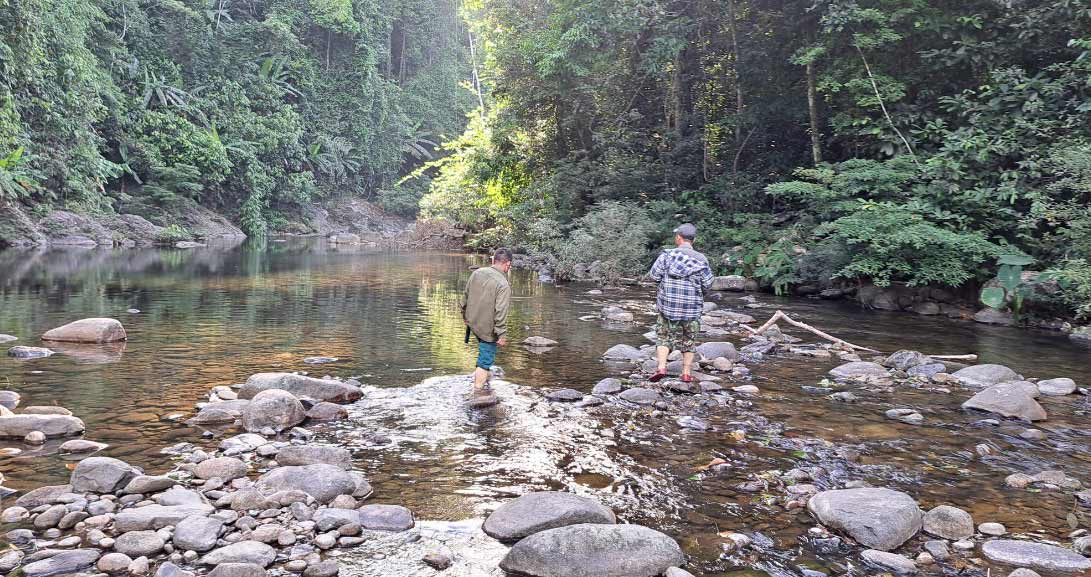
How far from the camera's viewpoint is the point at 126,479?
4812 mm

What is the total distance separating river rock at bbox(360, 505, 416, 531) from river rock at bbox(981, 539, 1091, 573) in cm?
343

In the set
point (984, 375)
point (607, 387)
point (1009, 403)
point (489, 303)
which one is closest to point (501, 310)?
point (489, 303)

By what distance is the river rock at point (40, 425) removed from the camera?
5.78 meters

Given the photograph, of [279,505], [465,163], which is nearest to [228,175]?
[465,163]

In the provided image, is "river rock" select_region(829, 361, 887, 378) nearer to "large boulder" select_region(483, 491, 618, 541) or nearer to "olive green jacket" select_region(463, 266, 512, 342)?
"olive green jacket" select_region(463, 266, 512, 342)

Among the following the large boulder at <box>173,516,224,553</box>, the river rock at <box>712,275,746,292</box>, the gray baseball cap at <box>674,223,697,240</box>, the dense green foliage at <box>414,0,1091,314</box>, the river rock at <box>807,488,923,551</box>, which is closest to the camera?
the large boulder at <box>173,516,224,553</box>

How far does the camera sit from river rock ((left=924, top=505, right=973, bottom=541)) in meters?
4.48

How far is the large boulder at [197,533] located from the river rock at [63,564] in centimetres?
40

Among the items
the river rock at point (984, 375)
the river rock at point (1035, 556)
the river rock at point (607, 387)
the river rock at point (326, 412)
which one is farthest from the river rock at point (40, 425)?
the river rock at point (984, 375)

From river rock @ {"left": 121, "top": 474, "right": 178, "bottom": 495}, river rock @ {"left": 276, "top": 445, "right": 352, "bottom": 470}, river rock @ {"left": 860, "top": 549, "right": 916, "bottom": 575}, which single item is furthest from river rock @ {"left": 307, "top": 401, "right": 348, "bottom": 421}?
river rock @ {"left": 860, "top": 549, "right": 916, "bottom": 575}

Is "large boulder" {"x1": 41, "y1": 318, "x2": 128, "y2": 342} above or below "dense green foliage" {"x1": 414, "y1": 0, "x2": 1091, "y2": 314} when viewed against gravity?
below

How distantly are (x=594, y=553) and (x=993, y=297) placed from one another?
1295 cm

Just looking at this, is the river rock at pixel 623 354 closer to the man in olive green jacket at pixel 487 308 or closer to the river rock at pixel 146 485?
the man in olive green jacket at pixel 487 308

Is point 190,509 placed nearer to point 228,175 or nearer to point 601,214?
point 601,214
